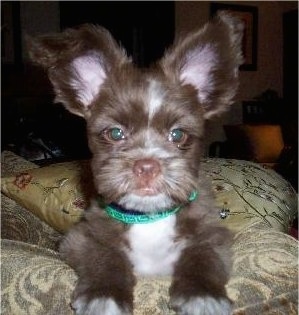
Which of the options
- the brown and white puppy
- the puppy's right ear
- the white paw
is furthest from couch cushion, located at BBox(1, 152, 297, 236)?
the white paw

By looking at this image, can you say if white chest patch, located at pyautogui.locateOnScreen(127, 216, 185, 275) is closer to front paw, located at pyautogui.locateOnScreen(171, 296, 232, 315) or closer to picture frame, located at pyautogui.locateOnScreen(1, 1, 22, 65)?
front paw, located at pyautogui.locateOnScreen(171, 296, 232, 315)

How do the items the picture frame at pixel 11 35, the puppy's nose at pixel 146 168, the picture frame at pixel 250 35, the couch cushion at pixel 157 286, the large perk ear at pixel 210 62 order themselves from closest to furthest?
the couch cushion at pixel 157 286 < the puppy's nose at pixel 146 168 < the large perk ear at pixel 210 62 < the picture frame at pixel 11 35 < the picture frame at pixel 250 35

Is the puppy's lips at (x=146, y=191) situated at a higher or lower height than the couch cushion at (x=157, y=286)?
higher

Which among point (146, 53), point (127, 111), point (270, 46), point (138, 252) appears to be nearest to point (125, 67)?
point (127, 111)

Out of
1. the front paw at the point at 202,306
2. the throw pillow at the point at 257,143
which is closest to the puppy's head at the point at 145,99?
the front paw at the point at 202,306

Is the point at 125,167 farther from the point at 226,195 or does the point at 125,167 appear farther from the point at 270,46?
the point at 270,46

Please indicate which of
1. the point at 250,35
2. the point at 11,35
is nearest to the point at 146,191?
the point at 11,35

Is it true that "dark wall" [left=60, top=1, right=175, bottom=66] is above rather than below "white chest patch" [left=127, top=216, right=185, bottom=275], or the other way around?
above

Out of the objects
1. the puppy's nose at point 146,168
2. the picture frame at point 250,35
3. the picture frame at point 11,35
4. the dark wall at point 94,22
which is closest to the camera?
the puppy's nose at point 146,168

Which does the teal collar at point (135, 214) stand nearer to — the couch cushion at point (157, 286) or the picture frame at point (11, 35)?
the couch cushion at point (157, 286)

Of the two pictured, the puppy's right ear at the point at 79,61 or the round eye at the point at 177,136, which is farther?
the round eye at the point at 177,136
